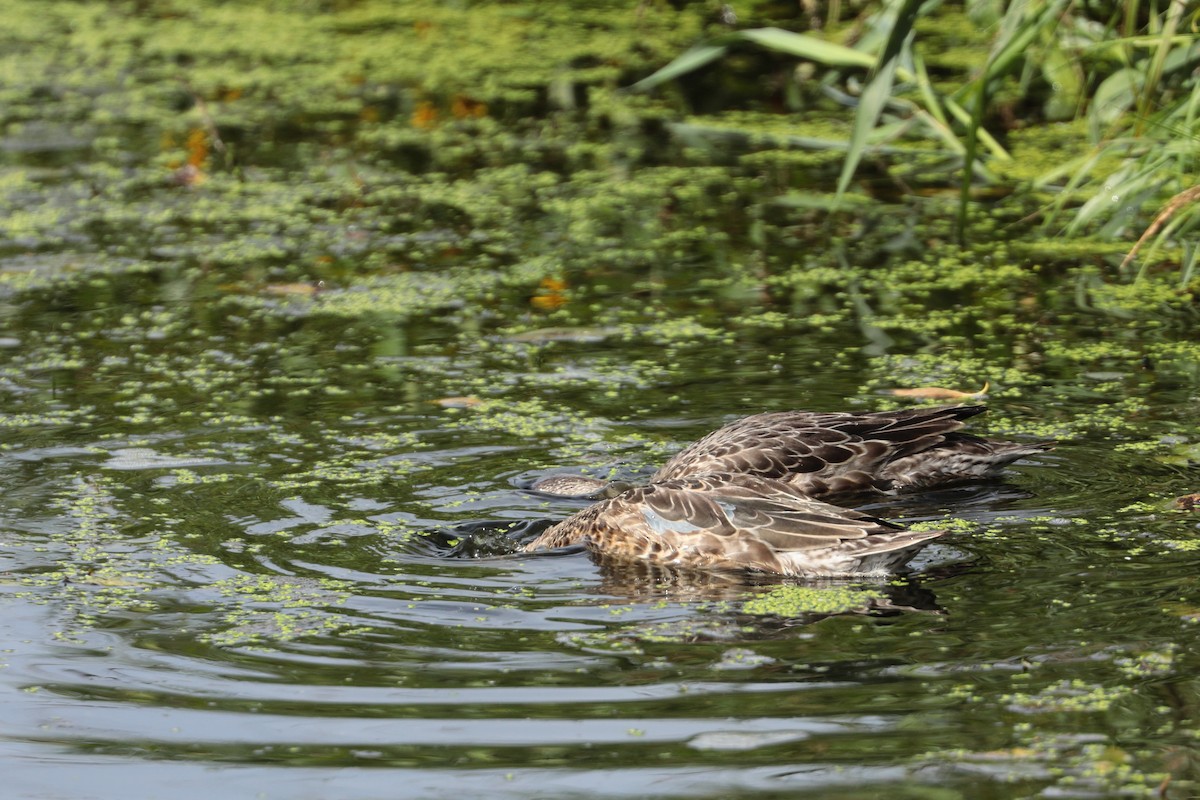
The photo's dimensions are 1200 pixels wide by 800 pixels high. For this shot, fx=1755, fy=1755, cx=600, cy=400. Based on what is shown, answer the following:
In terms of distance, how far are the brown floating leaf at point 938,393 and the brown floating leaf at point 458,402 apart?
1670 mm

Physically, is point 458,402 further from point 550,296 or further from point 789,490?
point 789,490

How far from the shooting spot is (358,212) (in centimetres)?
997

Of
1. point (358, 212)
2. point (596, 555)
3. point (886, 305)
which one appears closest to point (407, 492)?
point (596, 555)

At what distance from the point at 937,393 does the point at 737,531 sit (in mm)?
1750

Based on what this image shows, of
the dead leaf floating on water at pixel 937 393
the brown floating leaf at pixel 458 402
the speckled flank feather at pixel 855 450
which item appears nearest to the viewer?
the speckled flank feather at pixel 855 450

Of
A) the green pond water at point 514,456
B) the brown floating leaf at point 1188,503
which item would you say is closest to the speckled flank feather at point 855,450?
the green pond water at point 514,456

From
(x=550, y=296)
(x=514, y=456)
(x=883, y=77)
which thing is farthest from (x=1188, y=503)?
(x=550, y=296)

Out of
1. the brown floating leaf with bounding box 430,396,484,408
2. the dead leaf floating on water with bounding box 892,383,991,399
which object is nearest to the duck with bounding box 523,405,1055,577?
the dead leaf floating on water with bounding box 892,383,991,399

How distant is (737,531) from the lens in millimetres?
5453

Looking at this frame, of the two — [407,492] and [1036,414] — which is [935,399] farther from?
[407,492]

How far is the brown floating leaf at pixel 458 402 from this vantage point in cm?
701

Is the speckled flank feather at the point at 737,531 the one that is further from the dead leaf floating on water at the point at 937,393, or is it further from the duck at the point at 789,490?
the dead leaf floating on water at the point at 937,393

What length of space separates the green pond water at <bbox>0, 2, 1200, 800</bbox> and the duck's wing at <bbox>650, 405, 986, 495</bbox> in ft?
0.66

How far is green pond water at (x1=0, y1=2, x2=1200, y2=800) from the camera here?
4059 mm
